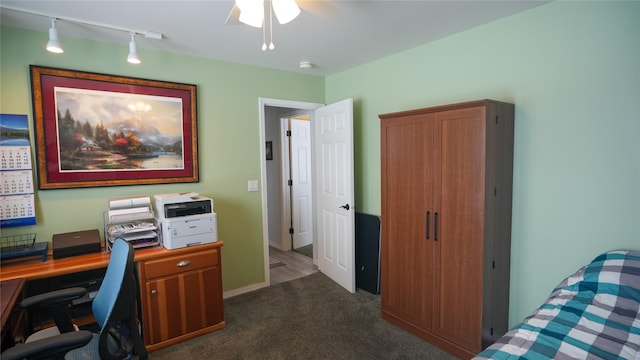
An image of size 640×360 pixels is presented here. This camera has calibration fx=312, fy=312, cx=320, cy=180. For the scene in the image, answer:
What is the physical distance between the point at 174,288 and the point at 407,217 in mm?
1940

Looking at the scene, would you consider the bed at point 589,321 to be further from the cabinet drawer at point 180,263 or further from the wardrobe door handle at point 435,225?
the cabinet drawer at point 180,263

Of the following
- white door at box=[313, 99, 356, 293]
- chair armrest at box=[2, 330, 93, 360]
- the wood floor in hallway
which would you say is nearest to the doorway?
white door at box=[313, 99, 356, 293]

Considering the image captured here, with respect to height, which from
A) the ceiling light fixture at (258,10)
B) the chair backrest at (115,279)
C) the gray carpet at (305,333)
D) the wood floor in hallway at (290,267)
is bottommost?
the gray carpet at (305,333)

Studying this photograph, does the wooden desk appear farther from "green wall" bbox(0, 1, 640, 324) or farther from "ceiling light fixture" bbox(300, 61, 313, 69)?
"ceiling light fixture" bbox(300, 61, 313, 69)

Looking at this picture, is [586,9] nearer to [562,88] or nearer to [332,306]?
[562,88]

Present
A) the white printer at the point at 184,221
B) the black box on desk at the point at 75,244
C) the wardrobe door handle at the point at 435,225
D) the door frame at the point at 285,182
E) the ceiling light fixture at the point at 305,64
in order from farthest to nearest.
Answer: the door frame at the point at 285,182 < the ceiling light fixture at the point at 305,64 < the white printer at the point at 184,221 < the wardrobe door handle at the point at 435,225 < the black box on desk at the point at 75,244

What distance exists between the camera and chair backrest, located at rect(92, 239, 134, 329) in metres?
1.51

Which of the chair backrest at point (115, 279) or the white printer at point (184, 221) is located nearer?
the chair backrest at point (115, 279)

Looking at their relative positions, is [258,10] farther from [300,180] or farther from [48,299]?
[300,180]

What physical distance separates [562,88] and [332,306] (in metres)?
2.56

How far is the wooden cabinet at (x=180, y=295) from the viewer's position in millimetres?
2365

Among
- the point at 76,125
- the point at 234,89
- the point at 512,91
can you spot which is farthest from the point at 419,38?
the point at 76,125

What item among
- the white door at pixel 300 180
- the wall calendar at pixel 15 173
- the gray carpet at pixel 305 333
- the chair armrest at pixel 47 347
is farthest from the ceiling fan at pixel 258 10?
the white door at pixel 300 180

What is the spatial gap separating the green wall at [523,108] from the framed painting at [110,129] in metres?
0.10
